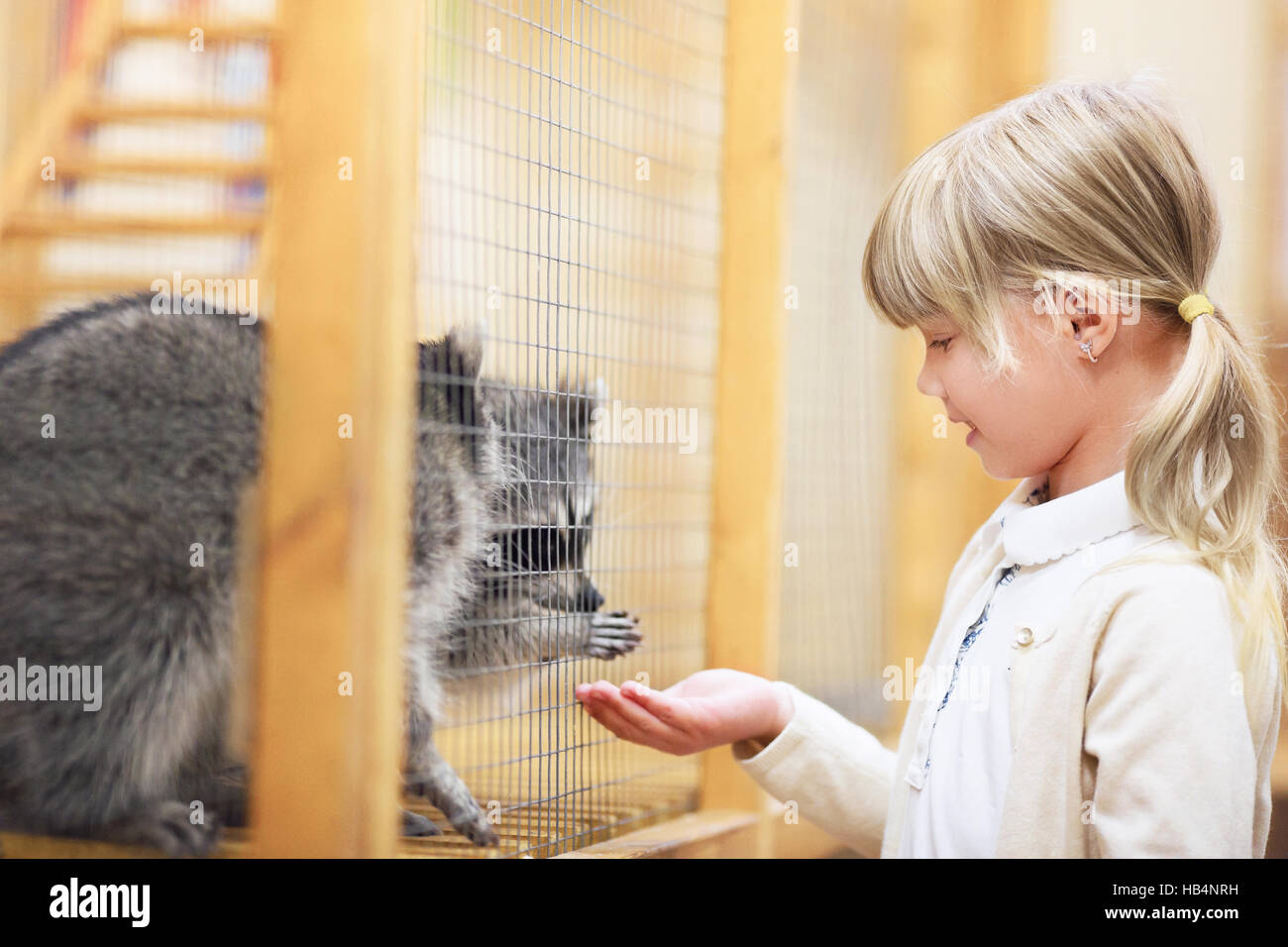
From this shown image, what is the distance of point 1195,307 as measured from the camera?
1.00 metres

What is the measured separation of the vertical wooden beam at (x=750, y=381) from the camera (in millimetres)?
1576

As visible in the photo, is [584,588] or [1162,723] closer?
[1162,723]

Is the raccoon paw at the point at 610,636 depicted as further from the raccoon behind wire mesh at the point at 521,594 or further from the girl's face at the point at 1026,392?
the girl's face at the point at 1026,392

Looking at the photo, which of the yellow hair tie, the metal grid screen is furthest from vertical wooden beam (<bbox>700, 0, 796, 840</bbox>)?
the yellow hair tie

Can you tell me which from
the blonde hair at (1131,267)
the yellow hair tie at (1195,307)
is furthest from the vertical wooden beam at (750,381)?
the yellow hair tie at (1195,307)

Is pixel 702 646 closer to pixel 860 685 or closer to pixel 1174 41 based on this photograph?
pixel 860 685

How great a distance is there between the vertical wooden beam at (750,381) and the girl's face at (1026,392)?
0.54 m

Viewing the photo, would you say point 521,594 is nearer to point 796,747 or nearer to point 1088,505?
point 796,747

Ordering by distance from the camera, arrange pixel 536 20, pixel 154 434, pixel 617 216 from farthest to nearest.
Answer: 1. pixel 617 216
2. pixel 536 20
3. pixel 154 434

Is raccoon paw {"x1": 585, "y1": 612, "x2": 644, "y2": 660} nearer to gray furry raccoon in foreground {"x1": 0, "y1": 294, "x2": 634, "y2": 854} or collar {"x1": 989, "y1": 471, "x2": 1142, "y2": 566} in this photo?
gray furry raccoon in foreground {"x1": 0, "y1": 294, "x2": 634, "y2": 854}

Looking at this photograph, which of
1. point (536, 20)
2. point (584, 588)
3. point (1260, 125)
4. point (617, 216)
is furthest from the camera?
point (1260, 125)
